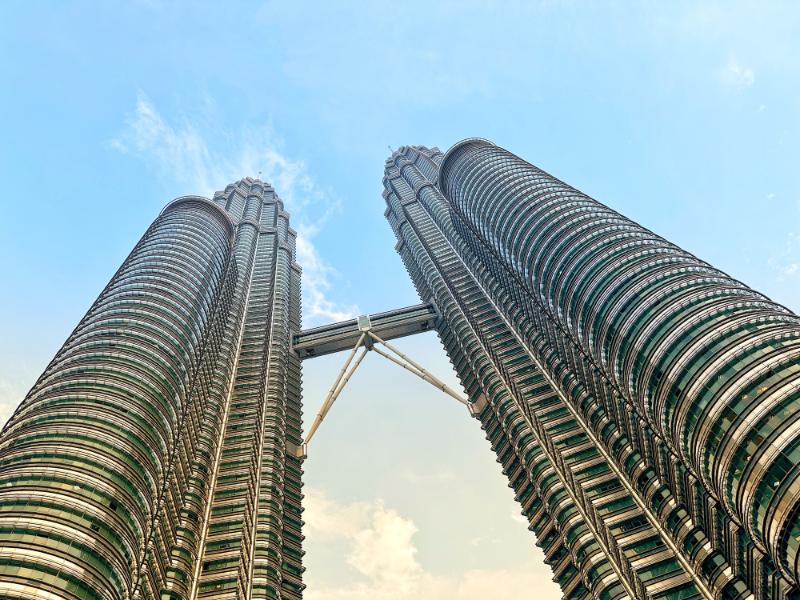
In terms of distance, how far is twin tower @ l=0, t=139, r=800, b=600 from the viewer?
186 feet

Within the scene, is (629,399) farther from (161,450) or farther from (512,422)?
(161,450)

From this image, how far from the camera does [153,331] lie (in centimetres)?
8556

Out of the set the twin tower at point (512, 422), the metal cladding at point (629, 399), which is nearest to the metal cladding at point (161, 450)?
the twin tower at point (512, 422)

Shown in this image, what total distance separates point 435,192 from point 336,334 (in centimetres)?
6766

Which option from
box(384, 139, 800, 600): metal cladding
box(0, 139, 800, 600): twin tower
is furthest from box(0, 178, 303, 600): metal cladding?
box(384, 139, 800, 600): metal cladding

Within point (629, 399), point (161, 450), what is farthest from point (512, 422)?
point (161, 450)

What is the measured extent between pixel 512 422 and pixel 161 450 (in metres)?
54.5

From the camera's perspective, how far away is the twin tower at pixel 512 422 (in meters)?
56.7

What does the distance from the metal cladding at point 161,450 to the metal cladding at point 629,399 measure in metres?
39.0

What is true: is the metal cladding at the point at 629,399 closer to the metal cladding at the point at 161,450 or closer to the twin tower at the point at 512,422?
the twin tower at the point at 512,422

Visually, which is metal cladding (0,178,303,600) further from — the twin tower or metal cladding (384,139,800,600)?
metal cladding (384,139,800,600)

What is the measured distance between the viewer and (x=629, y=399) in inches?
2972

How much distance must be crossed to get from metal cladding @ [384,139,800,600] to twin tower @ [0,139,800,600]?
29 centimetres

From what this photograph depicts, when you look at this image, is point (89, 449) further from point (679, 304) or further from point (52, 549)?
point (679, 304)
